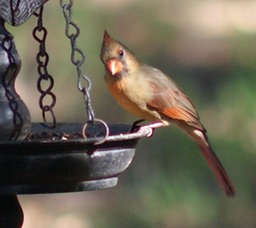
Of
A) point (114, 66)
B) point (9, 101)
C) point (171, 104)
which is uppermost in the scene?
point (9, 101)

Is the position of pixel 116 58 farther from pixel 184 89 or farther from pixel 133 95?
pixel 184 89

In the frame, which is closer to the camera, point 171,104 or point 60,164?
point 60,164

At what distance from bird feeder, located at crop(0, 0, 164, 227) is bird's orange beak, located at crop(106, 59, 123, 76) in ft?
4.33

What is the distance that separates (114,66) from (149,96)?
0.21m

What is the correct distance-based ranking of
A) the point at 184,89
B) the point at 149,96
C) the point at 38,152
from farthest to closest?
the point at 184,89
the point at 149,96
the point at 38,152

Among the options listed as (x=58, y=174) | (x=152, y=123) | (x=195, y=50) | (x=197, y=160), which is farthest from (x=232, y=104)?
(x=58, y=174)

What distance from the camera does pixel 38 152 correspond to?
123 inches

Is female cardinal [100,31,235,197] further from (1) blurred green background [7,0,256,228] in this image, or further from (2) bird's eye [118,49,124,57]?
(1) blurred green background [7,0,256,228]

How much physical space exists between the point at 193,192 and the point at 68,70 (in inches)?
72.2

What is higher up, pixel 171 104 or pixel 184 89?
pixel 171 104

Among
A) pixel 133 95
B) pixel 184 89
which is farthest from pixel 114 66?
pixel 184 89

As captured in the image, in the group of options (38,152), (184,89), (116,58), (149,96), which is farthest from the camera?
(184,89)

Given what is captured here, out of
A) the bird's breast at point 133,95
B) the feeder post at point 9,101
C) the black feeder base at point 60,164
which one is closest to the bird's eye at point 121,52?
the bird's breast at point 133,95

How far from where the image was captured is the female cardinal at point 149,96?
5.11 m
